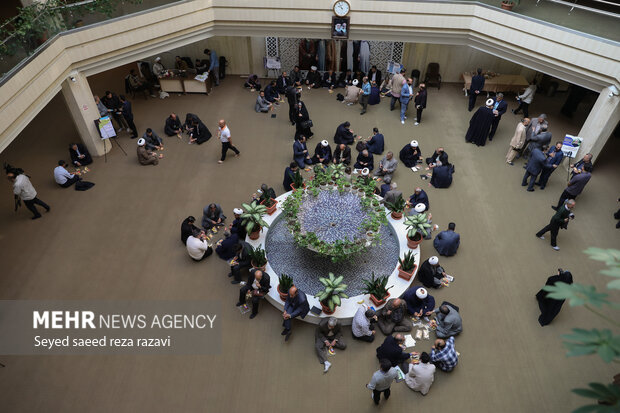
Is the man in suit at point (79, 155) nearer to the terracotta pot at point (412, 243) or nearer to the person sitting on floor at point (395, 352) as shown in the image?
the terracotta pot at point (412, 243)

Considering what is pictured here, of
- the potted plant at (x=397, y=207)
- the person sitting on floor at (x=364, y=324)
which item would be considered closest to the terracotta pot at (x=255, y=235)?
the person sitting on floor at (x=364, y=324)

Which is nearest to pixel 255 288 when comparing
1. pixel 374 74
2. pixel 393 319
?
pixel 393 319

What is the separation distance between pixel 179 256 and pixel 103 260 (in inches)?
68.4

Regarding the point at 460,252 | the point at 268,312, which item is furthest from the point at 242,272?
the point at 460,252

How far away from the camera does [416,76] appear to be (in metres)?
15.6

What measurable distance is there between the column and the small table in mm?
12503

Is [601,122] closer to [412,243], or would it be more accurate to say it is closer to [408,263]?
[412,243]

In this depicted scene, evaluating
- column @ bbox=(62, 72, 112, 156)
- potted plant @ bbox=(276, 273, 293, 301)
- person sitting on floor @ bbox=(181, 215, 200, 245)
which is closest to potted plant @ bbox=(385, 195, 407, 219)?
potted plant @ bbox=(276, 273, 293, 301)

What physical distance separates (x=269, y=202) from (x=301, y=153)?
7.97 feet

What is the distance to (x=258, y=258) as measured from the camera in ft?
28.3

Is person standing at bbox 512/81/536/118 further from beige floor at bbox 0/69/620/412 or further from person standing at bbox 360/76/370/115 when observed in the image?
person standing at bbox 360/76/370/115

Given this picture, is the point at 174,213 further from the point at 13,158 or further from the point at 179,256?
the point at 13,158

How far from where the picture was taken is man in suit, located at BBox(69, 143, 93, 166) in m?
11.8

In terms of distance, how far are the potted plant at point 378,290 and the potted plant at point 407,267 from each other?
587 mm
